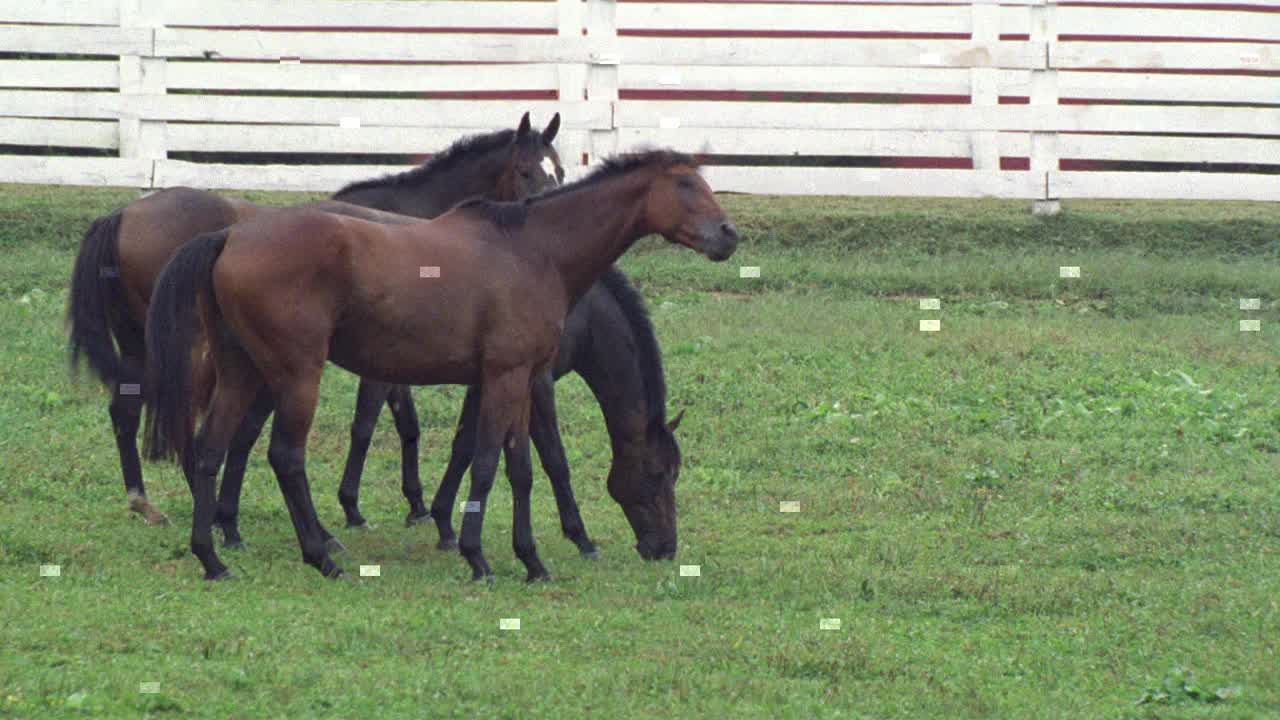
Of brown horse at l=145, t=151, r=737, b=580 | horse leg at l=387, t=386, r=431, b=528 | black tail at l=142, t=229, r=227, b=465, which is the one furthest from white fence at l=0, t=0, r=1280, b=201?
black tail at l=142, t=229, r=227, b=465

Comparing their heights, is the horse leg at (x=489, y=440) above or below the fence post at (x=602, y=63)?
below

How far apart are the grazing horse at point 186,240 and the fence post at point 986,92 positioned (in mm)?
6718

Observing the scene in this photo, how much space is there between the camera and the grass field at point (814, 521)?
6.59 metres

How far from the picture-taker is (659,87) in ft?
52.5

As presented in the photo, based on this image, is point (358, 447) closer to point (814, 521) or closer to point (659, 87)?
point (814, 521)

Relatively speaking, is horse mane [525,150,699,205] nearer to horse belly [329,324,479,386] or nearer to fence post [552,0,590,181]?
horse belly [329,324,479,386]

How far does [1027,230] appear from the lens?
1622 cm

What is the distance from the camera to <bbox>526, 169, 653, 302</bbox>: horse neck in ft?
28.1

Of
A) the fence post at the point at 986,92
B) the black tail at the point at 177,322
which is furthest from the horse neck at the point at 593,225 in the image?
the fence post at the point at 986,92

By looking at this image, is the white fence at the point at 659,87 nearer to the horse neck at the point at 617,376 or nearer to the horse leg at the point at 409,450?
the horse leg at the point at 409,450

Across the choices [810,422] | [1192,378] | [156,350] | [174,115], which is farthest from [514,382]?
[174,115]

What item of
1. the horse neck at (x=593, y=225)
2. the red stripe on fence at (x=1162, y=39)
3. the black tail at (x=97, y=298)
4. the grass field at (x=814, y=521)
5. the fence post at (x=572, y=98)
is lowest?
the grass field at (x=814, y=521)

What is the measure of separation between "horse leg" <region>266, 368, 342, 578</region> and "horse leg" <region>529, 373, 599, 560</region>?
1359 mm

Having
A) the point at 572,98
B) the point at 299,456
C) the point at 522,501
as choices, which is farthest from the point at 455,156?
the point at 572,98
